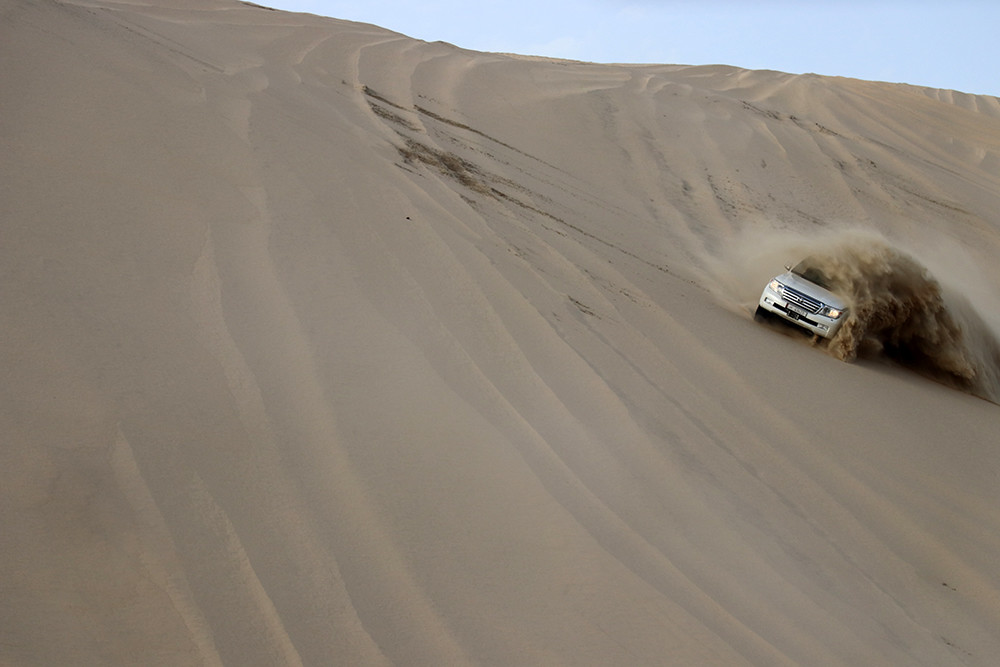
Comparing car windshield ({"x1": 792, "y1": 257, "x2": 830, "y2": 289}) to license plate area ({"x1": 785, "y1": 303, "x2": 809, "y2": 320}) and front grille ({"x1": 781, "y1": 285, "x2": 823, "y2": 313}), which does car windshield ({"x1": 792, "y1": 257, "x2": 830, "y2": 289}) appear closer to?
front grille ({"x1": 781, "y1": 285, "x2": 823, "y2": 313})

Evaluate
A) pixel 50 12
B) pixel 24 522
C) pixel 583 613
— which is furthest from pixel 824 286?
pixel 50 12

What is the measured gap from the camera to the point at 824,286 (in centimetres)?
877

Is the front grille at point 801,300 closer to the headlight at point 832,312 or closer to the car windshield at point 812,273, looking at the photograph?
the headlight at point 832,312

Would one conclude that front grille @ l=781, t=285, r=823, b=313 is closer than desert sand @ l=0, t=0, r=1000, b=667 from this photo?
No

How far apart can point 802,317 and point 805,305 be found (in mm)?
121

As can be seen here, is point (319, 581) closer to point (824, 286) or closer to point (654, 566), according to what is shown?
point (654, 566)

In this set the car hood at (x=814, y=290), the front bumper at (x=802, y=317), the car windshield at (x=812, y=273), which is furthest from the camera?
the car windshield at (x=812, y=273)

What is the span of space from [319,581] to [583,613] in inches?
40.5

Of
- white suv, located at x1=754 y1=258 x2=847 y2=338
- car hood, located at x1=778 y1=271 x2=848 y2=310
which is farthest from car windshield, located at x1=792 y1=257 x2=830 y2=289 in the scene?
car hood, located at x1=778 y1=271 x2=848 y2=310

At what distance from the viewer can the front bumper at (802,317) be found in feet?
27.0

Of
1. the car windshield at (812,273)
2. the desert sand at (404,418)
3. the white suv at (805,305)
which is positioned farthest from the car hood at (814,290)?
the desert sand at (404,418)

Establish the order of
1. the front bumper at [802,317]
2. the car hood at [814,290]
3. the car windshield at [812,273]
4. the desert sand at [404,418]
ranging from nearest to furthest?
1. the desert sand at [404,418]
2. the front bumper at [802,317]
3. the car hood at [814,290]
4. the car windshield at [812,273]

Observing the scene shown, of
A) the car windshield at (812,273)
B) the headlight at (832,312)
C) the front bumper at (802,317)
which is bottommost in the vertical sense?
the front bumper at (802,317)

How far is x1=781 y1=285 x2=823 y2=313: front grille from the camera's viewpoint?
8.29m
